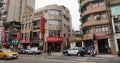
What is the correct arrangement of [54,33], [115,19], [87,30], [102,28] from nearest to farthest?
[115,19], [102,28], [87,30], [54,33]

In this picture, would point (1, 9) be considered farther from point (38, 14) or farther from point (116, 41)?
point (116, 41)

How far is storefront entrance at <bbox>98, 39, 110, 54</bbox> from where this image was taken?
28094mm

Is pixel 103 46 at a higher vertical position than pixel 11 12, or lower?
lower

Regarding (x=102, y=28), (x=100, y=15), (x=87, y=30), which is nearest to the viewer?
(x=102, y=28)

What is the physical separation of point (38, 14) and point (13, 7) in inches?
737

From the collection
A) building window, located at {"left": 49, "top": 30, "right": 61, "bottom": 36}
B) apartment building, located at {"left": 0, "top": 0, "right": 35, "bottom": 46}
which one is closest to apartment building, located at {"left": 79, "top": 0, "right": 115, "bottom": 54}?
building window, located at {"left": 49, "top": 30, "right": 61, "bottom": 36}

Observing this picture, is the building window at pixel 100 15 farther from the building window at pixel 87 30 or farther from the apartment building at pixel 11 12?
the apartment building at pixel 11 12

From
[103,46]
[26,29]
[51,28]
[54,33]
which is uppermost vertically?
[26,29]

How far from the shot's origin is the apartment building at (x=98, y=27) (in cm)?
2711

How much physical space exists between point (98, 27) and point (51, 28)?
14.5 m

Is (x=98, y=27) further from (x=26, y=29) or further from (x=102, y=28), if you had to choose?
(x=26, y=29)

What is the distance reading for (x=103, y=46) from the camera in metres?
28.6

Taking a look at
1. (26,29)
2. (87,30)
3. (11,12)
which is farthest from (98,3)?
(11,12)

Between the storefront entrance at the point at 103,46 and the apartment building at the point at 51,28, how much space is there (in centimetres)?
1179
